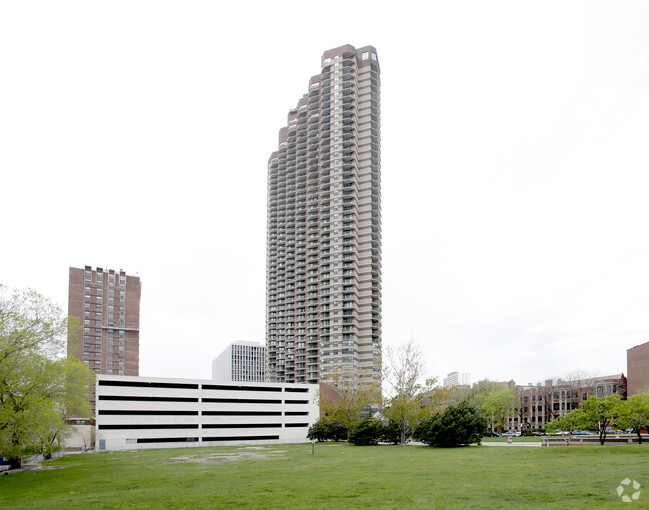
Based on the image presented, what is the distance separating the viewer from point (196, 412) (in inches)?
3302

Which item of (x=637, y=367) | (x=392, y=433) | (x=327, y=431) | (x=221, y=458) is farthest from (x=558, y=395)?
(x=221, y=458)

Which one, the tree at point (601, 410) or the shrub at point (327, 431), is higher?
the tree at point (601, 410)

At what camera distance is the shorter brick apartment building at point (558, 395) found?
116 m


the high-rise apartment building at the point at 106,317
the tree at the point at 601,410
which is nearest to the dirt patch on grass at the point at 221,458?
the tree at the point at 601,410

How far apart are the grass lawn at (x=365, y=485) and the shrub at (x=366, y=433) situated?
91.0ft

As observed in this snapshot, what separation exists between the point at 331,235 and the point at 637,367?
7805 centimetres

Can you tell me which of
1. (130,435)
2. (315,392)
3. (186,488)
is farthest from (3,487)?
(315,392)

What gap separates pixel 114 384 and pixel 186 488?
194 ft

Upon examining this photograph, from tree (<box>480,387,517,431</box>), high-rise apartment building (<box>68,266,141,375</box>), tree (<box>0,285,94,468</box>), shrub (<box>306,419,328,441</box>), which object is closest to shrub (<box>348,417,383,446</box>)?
shrub (<box>306,419,328,441</box>)

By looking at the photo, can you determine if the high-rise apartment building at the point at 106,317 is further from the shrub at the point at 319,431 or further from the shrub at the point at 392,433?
the shrub at the point at 392,433

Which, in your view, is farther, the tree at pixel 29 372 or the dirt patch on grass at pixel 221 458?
the dirt patch on grass at pixel 221 458

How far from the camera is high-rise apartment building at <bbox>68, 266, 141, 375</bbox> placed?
146500 mm

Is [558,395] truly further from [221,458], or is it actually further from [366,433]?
[221,458]

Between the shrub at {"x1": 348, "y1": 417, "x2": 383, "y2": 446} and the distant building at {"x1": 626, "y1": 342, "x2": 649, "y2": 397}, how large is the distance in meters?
50.7
